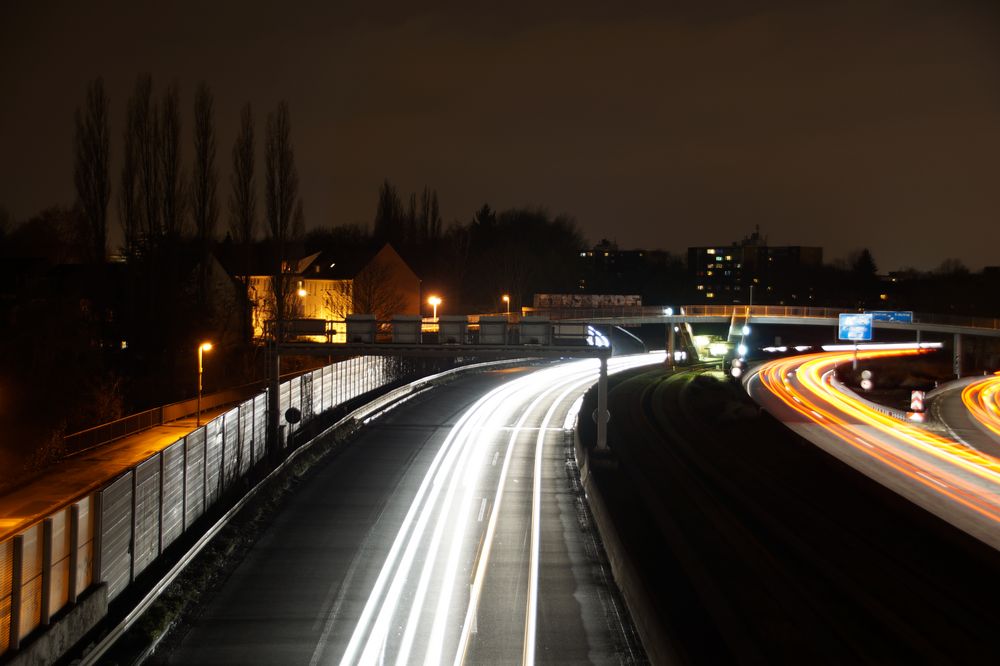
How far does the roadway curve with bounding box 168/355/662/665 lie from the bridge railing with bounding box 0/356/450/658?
67.8 inches

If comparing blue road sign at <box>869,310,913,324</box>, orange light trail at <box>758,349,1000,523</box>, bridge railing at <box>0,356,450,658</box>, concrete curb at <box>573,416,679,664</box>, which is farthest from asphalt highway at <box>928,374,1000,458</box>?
bridge railing at <box>0,356,450,658</box>

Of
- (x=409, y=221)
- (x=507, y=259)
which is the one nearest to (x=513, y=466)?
(x=409, y=221)

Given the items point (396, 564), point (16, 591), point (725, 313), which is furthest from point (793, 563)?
point (725, 313)

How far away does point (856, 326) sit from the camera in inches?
2881

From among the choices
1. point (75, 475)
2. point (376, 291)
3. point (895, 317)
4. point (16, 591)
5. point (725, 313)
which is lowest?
→ point (75, 475)

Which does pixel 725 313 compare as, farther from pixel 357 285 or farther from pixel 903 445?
pixel 903 445

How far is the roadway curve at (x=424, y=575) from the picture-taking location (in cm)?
A: 1362

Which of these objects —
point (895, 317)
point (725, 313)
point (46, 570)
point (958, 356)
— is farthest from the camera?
point (725, 313)

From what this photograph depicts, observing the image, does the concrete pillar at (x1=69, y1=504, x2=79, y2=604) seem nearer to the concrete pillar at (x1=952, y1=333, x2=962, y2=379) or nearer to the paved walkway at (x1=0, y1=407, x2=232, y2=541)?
the paved walkway at (x1=0, y1=407, x2=232, y2=541)

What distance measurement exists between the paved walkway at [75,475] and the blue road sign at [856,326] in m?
58.9

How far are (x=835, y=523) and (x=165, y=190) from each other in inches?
1604

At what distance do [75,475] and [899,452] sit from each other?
111 ft

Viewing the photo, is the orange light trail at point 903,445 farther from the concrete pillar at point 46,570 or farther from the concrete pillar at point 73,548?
the concrete pillar at point 46,570

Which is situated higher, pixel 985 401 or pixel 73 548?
pixel 73 548
